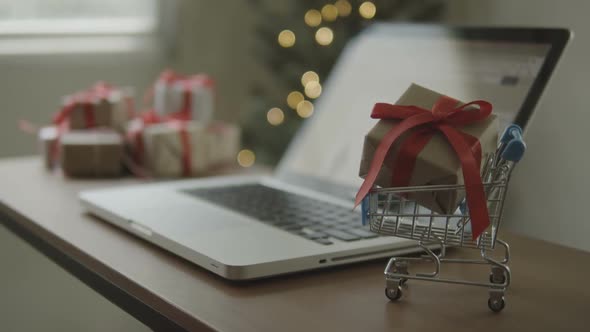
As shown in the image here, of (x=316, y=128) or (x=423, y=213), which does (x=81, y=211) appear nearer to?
(x=316, y=128)

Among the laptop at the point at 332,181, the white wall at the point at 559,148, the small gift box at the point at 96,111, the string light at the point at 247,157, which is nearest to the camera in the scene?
the laptop at the point at 332,181

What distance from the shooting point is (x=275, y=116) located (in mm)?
2443

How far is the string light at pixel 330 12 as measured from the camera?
230 centimetres

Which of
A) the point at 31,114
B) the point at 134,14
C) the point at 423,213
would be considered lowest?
the point at 31,114

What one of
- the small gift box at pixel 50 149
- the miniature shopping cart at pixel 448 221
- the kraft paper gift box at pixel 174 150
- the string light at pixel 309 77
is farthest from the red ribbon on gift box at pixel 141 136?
the string light at pixel 309 77

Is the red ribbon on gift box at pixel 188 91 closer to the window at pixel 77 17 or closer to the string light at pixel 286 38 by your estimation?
the string light at pixel 286 38

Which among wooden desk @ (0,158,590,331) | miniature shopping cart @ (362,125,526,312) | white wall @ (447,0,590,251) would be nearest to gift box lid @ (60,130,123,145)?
wooden desk @ (0,158,590,331)

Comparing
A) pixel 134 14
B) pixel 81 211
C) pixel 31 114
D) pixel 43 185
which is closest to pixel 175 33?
pixel 134 14

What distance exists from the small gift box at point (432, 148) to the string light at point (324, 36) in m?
1.67

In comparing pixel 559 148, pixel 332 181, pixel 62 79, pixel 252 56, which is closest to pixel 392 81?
pixel 332 181

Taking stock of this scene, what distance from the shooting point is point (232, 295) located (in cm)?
70

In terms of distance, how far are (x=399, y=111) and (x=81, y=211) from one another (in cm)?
56

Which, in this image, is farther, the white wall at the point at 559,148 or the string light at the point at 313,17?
the string light at the point at 313,17

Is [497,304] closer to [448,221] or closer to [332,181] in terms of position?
[448,221]
